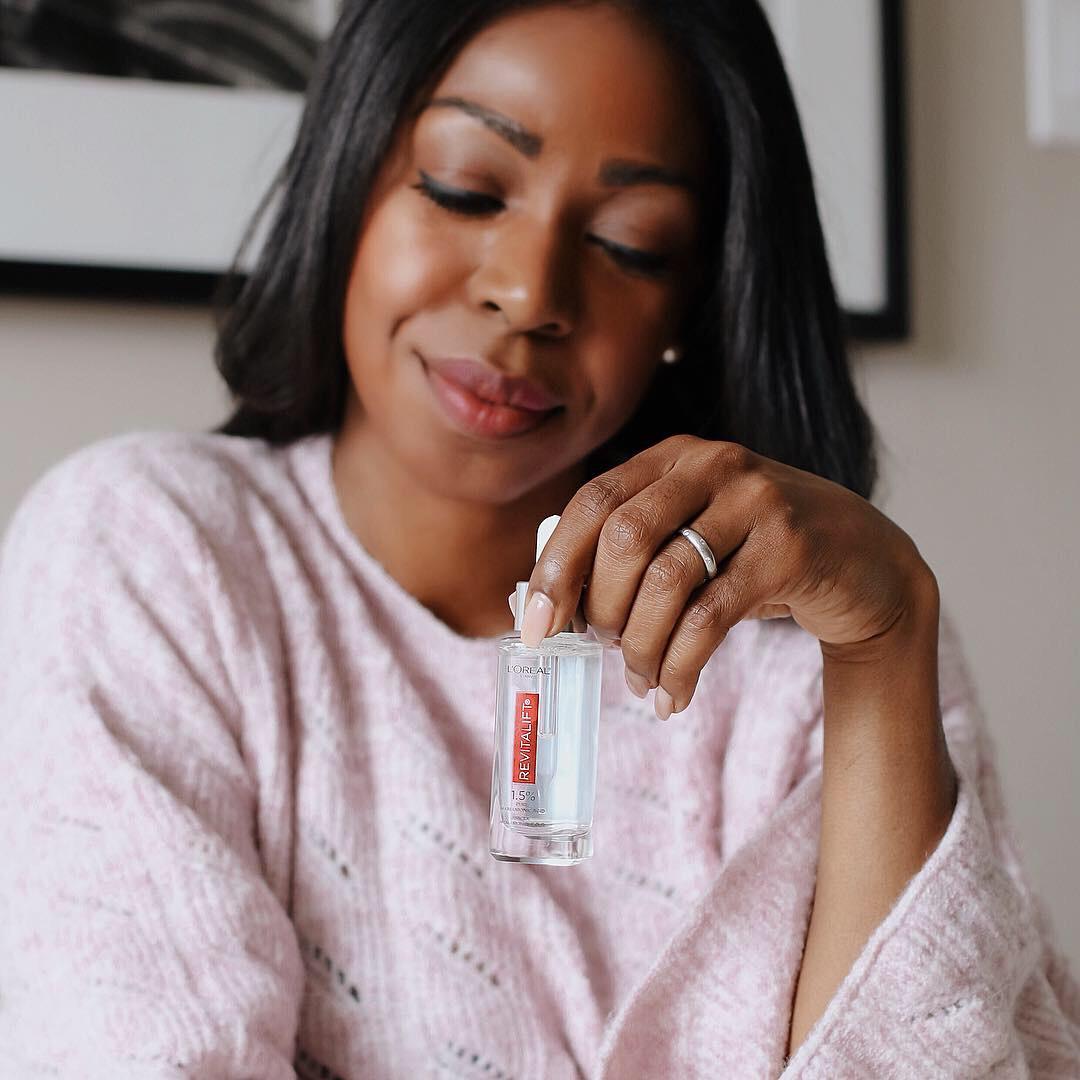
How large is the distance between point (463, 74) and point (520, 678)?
1.64ft

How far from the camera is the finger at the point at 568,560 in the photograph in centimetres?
65

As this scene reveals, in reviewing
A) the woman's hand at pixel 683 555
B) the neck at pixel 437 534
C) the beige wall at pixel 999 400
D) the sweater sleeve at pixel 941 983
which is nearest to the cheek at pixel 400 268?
the neck at pixel 437 534

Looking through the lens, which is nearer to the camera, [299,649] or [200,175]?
[299,649]

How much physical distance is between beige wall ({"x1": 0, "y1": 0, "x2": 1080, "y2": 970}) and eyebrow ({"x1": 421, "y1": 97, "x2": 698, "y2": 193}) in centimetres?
63

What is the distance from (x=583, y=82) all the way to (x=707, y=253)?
20cm

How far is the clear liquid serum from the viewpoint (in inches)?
27.8

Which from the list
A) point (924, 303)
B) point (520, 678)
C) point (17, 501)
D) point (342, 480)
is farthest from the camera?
point (924, 303)

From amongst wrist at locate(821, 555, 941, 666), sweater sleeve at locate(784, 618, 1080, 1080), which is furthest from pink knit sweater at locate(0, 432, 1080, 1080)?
wrist at locate(821, 555, 941, 666)

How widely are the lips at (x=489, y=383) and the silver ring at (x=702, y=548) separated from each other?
12.7 inches

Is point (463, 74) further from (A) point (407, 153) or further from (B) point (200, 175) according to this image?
(B) point (200, 175)

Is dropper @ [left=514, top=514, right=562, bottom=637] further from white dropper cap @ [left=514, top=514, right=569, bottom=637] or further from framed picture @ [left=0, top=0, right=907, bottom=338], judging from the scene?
framed picture @ [left=0, top=0, right=907, bottom=338]

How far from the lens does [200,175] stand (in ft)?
4.34

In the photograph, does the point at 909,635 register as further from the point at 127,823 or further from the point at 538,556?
the point at 127,823

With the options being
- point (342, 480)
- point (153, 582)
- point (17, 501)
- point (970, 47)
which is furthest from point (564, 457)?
point (970, 47)
